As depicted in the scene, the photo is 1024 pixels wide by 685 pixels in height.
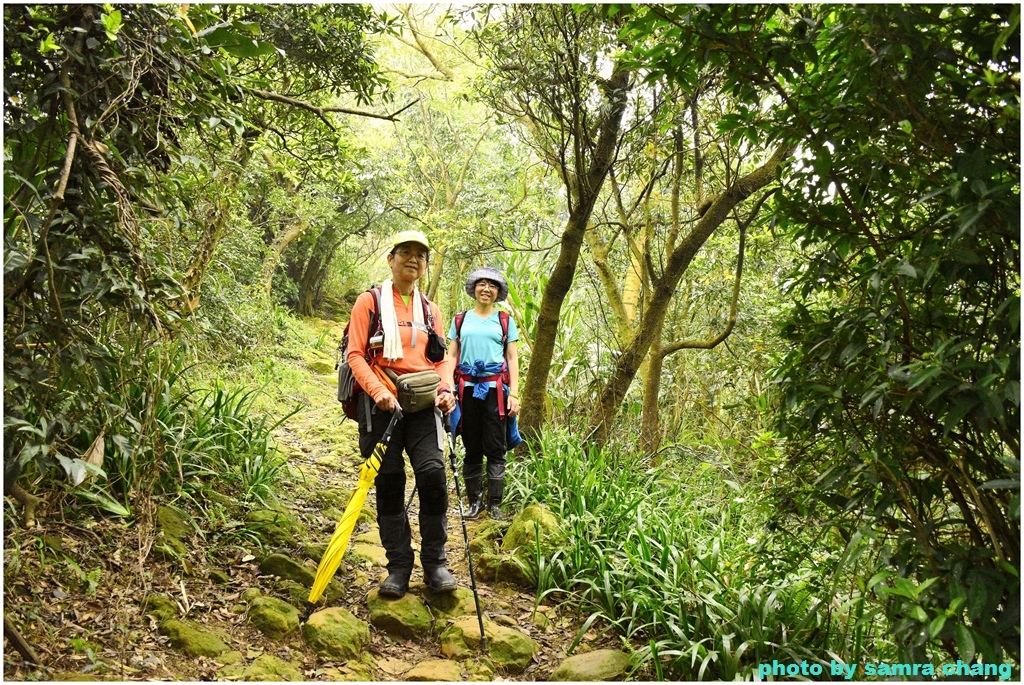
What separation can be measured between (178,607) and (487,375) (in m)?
2.53

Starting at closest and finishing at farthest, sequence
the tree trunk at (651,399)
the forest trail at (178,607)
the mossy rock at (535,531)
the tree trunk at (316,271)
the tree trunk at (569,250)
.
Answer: the forest trail at (178,607), the mossy rock at (535,531), the tree trunk at (569,250), the tree trunk at (651,399), the tree trunk at (316,271)

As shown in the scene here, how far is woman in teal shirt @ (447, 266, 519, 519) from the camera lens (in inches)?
203

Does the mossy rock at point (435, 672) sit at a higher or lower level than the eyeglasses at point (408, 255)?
lower

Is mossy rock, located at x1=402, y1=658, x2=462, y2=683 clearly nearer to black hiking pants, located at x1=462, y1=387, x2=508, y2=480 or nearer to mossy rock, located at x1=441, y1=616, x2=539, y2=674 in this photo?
mossy rock, located at x1=441, y1=616, x2=539, y2=674

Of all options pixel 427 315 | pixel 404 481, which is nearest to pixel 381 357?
pixel 427 315

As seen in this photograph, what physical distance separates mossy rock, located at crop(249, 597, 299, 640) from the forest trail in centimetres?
3

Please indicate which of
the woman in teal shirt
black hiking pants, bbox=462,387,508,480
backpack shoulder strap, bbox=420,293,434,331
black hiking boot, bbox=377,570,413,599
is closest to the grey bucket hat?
the woman in teal shirt

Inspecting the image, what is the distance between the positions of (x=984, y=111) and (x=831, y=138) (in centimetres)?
46

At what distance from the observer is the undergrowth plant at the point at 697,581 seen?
2.98 m

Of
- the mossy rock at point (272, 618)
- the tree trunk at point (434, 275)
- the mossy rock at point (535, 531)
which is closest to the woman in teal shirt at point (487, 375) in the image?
the mossy rock at point (535, 531)

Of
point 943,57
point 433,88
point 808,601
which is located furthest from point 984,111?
point 433,88

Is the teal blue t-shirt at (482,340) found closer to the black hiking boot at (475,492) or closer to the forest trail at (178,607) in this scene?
the black hiking boot at (475,492)

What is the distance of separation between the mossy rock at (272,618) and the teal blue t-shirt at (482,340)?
87.5 inches

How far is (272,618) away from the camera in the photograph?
3.31m
